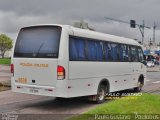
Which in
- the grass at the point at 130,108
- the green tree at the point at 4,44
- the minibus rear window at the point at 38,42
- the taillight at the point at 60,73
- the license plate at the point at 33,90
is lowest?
the grass at the point at 130,108

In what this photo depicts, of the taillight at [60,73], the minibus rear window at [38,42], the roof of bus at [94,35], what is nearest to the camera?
the taillight at [60,73]

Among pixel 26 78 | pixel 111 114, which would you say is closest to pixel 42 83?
pixel 26 78

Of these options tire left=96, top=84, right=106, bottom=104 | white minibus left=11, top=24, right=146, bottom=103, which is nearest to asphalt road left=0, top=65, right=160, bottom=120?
tire left=96, top=84, right=106, bottom=104

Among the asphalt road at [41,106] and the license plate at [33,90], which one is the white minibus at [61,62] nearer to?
the license plate at [33,90]

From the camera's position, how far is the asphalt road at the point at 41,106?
11.1 meters

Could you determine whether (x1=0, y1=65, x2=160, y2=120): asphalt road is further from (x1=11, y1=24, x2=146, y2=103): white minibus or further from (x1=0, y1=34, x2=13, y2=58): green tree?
(x1=0, y1=34, x2=13, y2=58): green tree

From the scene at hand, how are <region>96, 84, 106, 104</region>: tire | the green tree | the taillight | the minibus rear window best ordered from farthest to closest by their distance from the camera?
1. the green tree
2. <region>96, 84, 106, 104</region>: tire
3. the minibus rear window
4. the taillight

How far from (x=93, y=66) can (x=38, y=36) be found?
235 centimetres

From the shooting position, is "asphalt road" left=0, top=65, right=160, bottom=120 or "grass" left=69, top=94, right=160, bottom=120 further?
"asphalt road" left=0, top=65, right=160, bottom=120

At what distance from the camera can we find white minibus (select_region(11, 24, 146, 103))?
38.2 feet

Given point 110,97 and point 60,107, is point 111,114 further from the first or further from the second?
point 110,97

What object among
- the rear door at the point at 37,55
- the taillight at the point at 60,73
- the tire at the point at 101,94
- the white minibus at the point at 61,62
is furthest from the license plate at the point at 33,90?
the tire at the point at 101,94

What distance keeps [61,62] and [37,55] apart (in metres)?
1.02

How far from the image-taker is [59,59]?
11.5m
